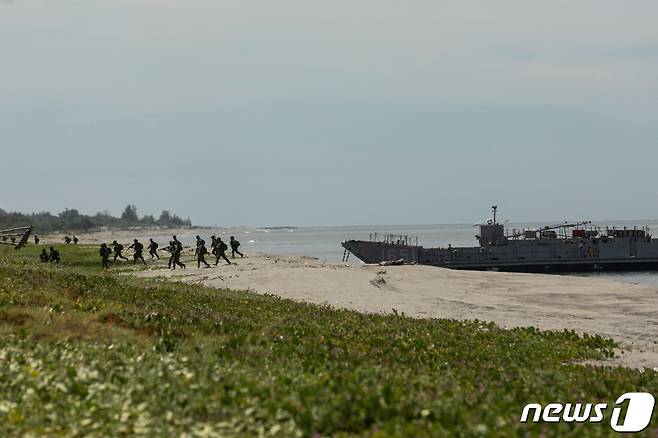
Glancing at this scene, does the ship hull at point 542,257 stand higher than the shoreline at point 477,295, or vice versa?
the ship hull at point 542,257

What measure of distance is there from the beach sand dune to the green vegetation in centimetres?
505

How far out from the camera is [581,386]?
13.8 meters

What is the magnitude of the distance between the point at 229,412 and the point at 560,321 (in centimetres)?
2210

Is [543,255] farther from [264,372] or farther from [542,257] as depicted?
[264,372]

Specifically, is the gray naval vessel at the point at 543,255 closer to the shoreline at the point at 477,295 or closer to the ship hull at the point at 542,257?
the ship hull at the point at 542,257

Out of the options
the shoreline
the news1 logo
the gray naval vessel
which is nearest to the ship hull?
the gray naval vessel

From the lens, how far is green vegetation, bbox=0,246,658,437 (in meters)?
9.65

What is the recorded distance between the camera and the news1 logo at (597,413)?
10.8 metres

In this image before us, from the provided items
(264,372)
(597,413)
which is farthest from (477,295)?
(264,372)

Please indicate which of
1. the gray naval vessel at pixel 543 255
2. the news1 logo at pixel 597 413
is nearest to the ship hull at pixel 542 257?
the gray naval vessel at pixel 543 255

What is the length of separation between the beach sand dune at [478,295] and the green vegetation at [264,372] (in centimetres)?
505

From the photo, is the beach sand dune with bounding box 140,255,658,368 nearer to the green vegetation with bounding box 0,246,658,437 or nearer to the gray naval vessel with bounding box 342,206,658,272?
the green vegetation with bounding box 0,246,658,437

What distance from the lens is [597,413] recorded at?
38.3 ft

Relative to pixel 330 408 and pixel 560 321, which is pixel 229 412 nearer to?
pixel 330 408
